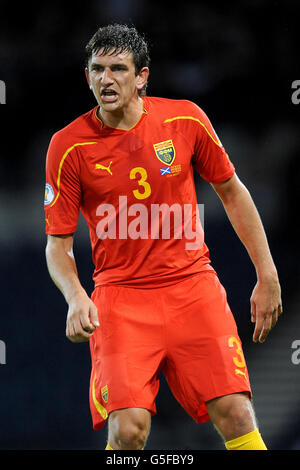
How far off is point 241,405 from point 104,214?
81 cm

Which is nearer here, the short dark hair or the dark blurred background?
the short dark hair

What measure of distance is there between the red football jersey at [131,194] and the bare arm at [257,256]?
0.16 m

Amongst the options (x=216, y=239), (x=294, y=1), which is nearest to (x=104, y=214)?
(x=216, y=239)

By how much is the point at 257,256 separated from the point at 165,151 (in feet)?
1.64

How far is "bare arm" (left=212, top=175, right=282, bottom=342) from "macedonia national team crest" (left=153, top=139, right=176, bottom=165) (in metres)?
0.23

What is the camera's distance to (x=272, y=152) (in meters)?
3.89

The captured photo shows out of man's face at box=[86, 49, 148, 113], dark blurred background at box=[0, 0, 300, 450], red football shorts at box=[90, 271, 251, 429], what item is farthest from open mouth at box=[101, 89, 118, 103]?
dark blurred background at box=[0, 0, 300, 450]

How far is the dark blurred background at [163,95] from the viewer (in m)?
3.83

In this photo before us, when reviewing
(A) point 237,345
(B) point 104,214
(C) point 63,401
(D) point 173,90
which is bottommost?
(C) point 63,401

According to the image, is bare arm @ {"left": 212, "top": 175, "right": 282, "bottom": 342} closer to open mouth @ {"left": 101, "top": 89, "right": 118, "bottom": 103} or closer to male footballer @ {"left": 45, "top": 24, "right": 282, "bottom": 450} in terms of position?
male footballer @ {"left": 45, "top": 24, "right": 282, "bottom": 450}

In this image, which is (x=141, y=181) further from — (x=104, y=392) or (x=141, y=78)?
(x=104, y=392)

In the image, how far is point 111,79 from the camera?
8.51ft

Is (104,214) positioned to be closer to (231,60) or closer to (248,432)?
(248,432)

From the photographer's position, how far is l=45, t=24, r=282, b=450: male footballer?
8.25 ft
